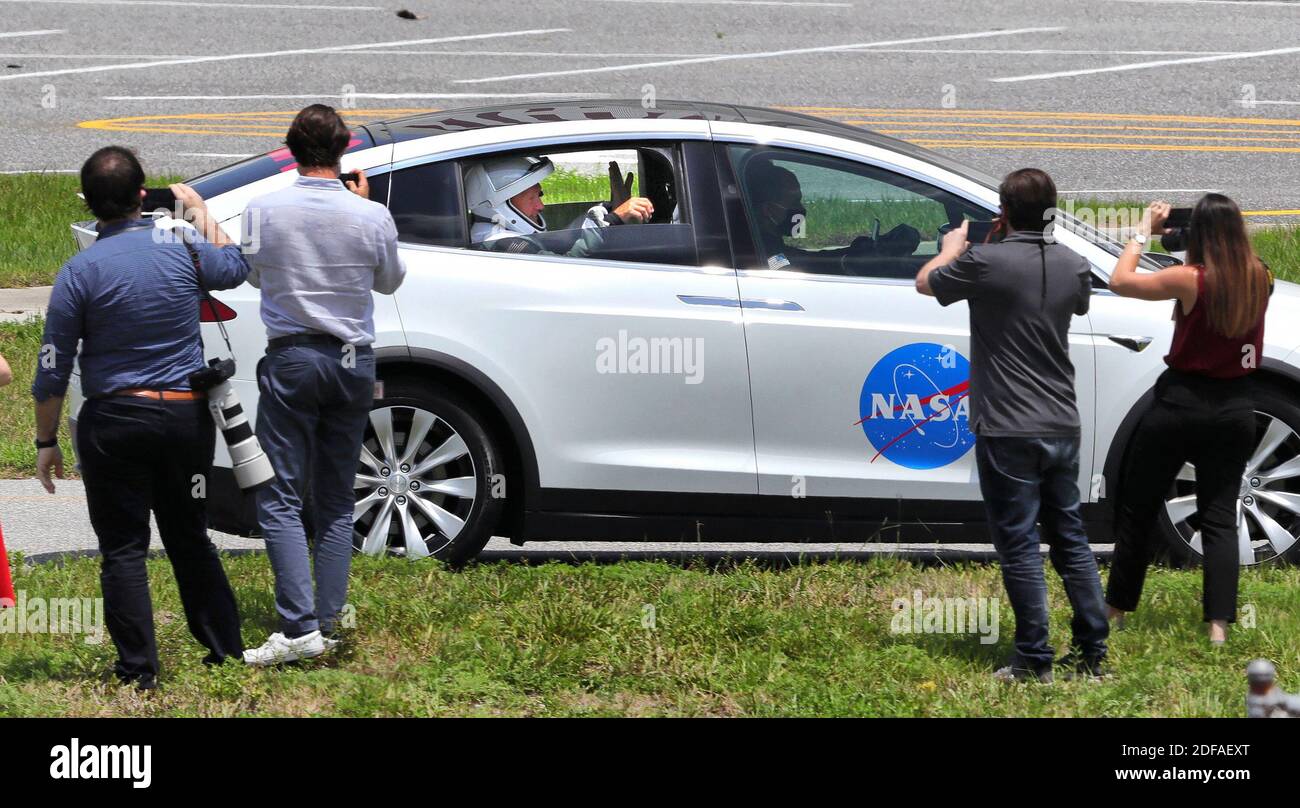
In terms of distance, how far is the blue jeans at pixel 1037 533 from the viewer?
205 inches

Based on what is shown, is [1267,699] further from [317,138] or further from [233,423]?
[317,138]

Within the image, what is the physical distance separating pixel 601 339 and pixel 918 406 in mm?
1253

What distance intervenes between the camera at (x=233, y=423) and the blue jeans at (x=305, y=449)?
9 centimetres

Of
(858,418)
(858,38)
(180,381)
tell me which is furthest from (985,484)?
(858,38)

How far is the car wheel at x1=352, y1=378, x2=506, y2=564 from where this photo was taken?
6.52m

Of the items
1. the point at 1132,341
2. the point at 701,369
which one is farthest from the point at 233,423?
the point at 1132,341

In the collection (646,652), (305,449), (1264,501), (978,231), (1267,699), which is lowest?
(646,652)

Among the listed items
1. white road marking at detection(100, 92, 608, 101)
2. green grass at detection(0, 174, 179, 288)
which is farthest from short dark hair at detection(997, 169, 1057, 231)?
white road marking at detection(100, 92, 608, 101)

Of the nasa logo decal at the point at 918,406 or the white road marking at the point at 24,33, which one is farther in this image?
the white road marking at the point at 24,33

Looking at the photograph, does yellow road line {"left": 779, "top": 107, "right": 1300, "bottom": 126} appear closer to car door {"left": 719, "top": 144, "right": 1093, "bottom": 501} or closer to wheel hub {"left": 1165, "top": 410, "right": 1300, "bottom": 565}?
car door {"left": 719, "top": 144, "right": 1093, "bottom": 501}

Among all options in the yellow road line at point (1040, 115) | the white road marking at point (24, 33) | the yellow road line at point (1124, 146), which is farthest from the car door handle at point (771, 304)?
the white road marking at point (24, 33)

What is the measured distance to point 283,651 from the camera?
17.6 ft

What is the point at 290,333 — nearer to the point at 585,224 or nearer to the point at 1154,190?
the point at 585,224

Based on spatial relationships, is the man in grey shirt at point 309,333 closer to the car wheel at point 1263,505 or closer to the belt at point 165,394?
the belt at point 165,394
